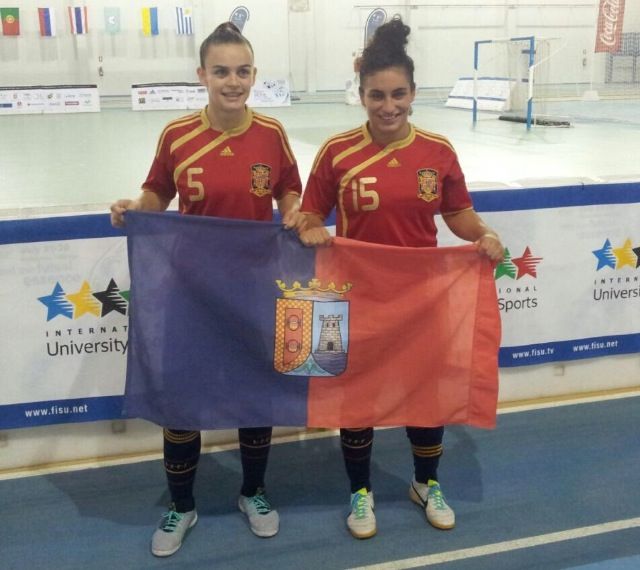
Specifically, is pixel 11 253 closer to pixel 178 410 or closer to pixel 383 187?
pixel 178 410

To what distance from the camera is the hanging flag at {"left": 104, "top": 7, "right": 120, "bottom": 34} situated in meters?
19.7

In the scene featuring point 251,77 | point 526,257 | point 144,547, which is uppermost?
point 251,77

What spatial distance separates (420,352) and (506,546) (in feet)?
2.40

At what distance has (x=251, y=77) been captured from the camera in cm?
233

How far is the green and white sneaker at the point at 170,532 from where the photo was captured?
98.3 inches

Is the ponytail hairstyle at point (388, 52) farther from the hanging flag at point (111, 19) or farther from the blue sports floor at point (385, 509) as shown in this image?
the hanging flag at point (111, 19)

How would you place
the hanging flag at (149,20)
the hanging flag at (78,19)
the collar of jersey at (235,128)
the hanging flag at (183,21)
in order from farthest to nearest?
the hanging flag at (183,21) → the hanging flag at (149,20) → the hanging flag at (78,19) → the collar of jersey at (235,128)

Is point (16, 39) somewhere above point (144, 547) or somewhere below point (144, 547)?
above

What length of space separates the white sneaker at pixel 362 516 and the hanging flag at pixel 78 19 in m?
19.5

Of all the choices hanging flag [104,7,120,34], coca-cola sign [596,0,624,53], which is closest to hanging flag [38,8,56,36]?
hanging flag [104,7,120,34]

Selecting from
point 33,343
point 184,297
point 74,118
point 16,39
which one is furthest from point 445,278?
→ point 16,39

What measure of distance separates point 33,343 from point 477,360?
1.76 m

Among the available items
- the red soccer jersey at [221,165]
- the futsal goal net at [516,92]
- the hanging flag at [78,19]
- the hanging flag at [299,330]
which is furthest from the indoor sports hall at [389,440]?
the hanging flag at [78,19]

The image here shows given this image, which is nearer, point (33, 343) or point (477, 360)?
point (477, 360)
